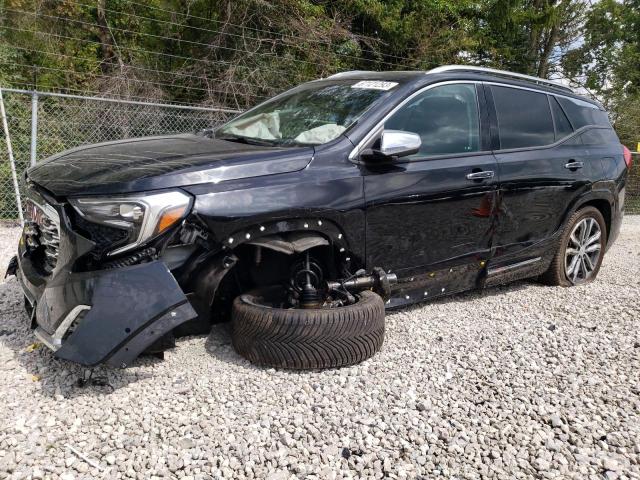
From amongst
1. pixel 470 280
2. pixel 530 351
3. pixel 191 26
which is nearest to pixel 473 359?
pixel 530 351

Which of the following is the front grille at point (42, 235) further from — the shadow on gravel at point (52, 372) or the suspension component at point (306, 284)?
the suspension component at point (306, 284)

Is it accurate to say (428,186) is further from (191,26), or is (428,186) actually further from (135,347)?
(191,26)

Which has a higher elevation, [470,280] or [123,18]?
[123,18]

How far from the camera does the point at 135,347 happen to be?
9.20 ft

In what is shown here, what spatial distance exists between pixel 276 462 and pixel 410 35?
47.0 ft

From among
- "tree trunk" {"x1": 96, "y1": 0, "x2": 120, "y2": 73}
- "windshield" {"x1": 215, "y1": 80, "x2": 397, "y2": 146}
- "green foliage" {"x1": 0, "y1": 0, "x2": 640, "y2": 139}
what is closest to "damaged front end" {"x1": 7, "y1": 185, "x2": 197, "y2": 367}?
"windshield" {"x1": 215, "y1": 80, "x2": 397, "y2": 146}

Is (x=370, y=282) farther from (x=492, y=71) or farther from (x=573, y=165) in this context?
(x=573, y=165)

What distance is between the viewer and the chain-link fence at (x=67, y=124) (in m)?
7.90

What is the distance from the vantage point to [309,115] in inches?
164

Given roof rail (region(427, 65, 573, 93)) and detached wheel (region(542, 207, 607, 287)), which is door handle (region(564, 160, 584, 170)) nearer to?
detached wheel (region(542, 207, 607, 287))

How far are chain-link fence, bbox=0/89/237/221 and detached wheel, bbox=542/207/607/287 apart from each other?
5.11 metres

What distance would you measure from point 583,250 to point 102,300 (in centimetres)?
449

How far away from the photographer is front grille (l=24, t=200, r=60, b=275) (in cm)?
317

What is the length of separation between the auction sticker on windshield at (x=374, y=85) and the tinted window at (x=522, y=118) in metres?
1.01
